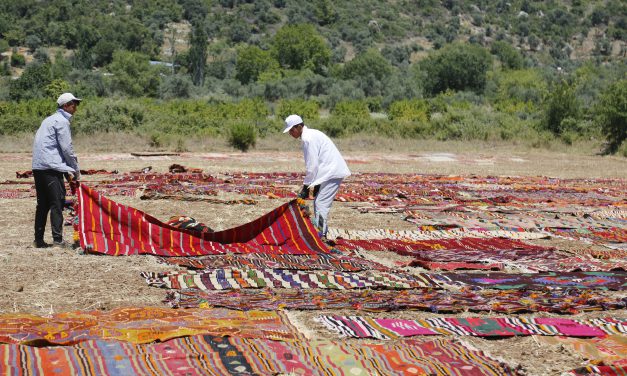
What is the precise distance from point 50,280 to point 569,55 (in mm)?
92881

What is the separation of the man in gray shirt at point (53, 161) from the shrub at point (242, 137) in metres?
21.0

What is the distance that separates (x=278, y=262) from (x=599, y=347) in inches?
145

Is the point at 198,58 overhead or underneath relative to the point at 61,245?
overhead

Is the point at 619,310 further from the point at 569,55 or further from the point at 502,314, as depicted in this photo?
the point at 569,55

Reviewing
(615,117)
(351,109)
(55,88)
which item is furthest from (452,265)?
(55,88)

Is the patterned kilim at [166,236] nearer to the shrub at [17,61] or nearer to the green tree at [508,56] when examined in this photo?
the shrub at [17,61]

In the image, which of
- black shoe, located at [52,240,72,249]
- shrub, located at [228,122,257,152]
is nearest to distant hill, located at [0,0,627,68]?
shrub, located at [228,122,257,152]

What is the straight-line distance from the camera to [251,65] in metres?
71.6

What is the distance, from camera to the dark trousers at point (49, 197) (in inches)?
345

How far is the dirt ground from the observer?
5.76 meters

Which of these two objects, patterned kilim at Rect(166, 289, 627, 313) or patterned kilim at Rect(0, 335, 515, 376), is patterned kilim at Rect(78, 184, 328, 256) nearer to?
patterned kilim at Rect(166, 289, 627, 313)

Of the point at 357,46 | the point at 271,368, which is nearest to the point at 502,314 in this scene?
the point at 271,368

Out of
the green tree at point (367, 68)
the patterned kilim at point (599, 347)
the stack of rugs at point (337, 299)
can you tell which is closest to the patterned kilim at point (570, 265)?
the stack of rugs at point (337, 299)

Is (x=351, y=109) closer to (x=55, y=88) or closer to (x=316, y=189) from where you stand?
(x=55, y=88)
